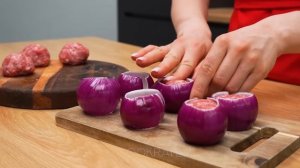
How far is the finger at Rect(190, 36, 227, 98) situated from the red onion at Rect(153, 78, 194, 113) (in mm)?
14

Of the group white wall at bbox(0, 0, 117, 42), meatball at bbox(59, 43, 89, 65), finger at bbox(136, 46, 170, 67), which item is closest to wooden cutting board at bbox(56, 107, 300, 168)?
finger at bbox(136, 46, 170, 67)

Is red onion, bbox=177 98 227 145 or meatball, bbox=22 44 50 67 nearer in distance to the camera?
red onion, bbox=177 98 227 145

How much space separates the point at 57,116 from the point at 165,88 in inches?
7.5

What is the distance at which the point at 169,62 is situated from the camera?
819mm

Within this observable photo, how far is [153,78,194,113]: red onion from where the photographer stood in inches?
27.8

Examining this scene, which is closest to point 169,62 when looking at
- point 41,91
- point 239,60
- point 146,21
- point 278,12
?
point 239,60

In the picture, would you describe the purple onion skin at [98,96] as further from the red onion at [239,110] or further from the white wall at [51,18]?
the white wall at [51,18]

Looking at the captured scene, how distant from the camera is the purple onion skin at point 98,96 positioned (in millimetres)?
686

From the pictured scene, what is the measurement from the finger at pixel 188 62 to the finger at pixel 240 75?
0.08 meters

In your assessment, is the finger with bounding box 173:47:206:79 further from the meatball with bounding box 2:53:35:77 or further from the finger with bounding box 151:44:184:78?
the meatball with bounding box 2:53:35:77

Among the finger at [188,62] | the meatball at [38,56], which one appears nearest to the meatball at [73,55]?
the meatball at [38,56]

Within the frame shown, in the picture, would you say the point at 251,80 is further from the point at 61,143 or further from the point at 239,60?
the point at 61,143

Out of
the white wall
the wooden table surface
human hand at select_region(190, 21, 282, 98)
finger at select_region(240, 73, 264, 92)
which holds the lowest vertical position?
the white wall

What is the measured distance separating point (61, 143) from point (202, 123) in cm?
22
